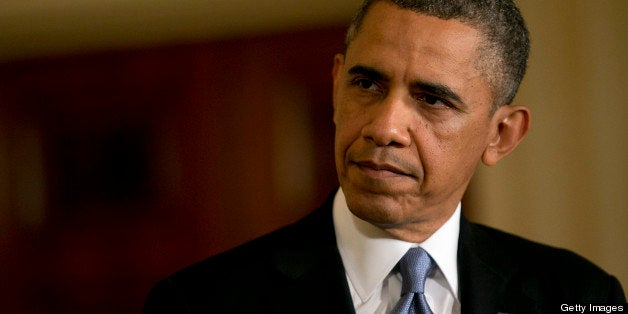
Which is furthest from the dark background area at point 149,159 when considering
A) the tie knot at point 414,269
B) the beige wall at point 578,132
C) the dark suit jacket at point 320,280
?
the tie knot at point 414,269

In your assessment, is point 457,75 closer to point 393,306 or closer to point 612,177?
point 393,306

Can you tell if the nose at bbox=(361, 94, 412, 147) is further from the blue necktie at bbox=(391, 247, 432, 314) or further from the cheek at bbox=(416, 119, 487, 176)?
the blue necktie at bbox=(391, 247, 432, 314)

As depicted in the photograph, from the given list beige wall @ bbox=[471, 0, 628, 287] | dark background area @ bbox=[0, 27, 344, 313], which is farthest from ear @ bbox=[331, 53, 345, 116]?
dark background area @ bbox=[0, 27, 344, 313]

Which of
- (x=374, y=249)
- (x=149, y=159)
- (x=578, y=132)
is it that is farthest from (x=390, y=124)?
(x=149, y=159)

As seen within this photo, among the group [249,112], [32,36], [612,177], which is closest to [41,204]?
[32,36]

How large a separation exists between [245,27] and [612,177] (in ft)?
3.64

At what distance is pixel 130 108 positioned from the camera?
2.42m

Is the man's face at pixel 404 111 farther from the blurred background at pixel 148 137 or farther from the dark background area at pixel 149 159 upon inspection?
the dark background area at pixel 149 159

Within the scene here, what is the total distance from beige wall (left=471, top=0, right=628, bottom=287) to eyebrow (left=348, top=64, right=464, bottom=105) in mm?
1035

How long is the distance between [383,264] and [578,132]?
3.63ft

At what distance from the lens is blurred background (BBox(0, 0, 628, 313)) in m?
2.31

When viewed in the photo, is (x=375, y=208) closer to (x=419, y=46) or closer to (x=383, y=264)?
(x=383, y=264)

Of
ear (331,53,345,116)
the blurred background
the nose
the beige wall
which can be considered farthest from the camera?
the blurred background

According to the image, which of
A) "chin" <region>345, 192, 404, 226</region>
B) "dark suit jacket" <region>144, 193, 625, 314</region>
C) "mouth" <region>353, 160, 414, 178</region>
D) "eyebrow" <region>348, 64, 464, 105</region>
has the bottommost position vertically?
"dark suit jacket" <region>144, 193, 625, 314</region>
